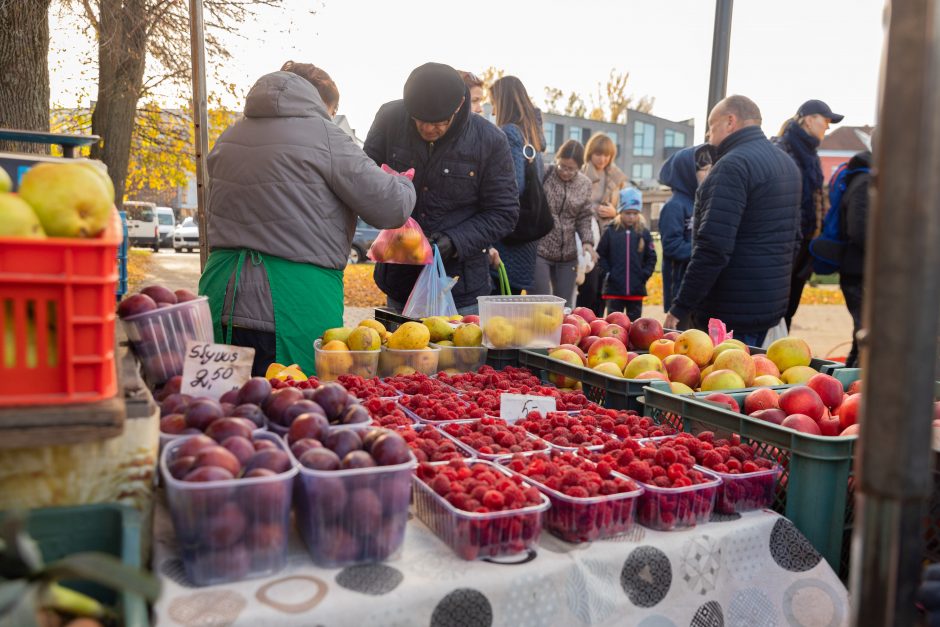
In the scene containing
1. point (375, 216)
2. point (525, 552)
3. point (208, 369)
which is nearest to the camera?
point (525, 552)

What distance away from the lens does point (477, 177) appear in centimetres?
402

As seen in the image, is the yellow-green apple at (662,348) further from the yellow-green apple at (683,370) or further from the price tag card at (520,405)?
the price tag card at (520,405)

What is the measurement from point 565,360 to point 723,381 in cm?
58

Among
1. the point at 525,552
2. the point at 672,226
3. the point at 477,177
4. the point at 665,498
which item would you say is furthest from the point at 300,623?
the point at 672,226

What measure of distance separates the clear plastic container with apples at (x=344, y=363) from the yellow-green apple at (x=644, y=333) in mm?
1161

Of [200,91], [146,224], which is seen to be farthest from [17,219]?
[146,224]

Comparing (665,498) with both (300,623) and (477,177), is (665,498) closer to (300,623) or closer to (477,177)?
(300,623)

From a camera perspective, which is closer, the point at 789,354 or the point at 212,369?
the point at 212,369

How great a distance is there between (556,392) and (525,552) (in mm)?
1011

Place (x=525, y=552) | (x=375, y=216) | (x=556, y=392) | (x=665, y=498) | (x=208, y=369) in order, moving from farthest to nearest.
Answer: (x=375, y=216) < (x=556, y=392) < (x=208, y=369) < (x=665, y=498) < (x=525, y=552)

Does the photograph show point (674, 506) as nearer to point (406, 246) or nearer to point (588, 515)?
point (588, 515)

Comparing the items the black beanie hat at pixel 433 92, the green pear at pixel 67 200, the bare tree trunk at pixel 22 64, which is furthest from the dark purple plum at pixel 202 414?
the bare tree trunk at pixel 22 64

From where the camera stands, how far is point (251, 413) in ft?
5.25

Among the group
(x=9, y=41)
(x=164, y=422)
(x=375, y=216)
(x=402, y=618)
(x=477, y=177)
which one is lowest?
(x=402, y=618)
